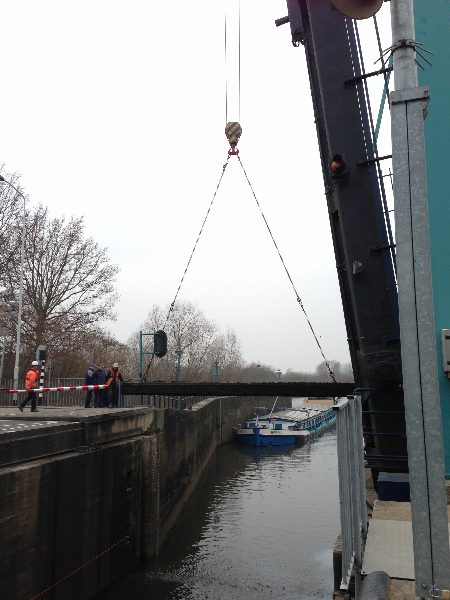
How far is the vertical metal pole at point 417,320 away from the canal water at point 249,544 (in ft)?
33.3

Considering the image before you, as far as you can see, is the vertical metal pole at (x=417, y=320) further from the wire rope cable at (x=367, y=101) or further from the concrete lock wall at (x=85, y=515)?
the concrete lock wall at (x=85, y=515)

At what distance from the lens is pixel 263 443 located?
3744cm

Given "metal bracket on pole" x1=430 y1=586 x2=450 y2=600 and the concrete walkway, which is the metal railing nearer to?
the concrete walkway

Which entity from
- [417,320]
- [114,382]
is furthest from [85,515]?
[417,320]

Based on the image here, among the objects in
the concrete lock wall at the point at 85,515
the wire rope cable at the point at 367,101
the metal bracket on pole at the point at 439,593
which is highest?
the wire rope cable at the point at 367,101

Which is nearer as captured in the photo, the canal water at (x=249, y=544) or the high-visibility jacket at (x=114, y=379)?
the canal water at (x=249, y=544)

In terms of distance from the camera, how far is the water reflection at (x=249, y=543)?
38.0 ft

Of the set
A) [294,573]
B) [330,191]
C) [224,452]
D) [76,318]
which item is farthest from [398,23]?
[224,452]

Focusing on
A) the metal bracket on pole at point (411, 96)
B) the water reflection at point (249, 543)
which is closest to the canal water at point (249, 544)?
the water reflection at point (249, 543)

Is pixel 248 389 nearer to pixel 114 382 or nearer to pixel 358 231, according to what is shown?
pixel 114 382

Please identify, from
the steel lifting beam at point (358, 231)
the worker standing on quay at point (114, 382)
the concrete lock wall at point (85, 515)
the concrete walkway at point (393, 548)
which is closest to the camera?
the concrete walkway at point (393, 548)

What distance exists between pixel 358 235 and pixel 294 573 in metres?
8.46

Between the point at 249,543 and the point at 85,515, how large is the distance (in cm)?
631

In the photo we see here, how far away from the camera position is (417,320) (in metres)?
2.33
